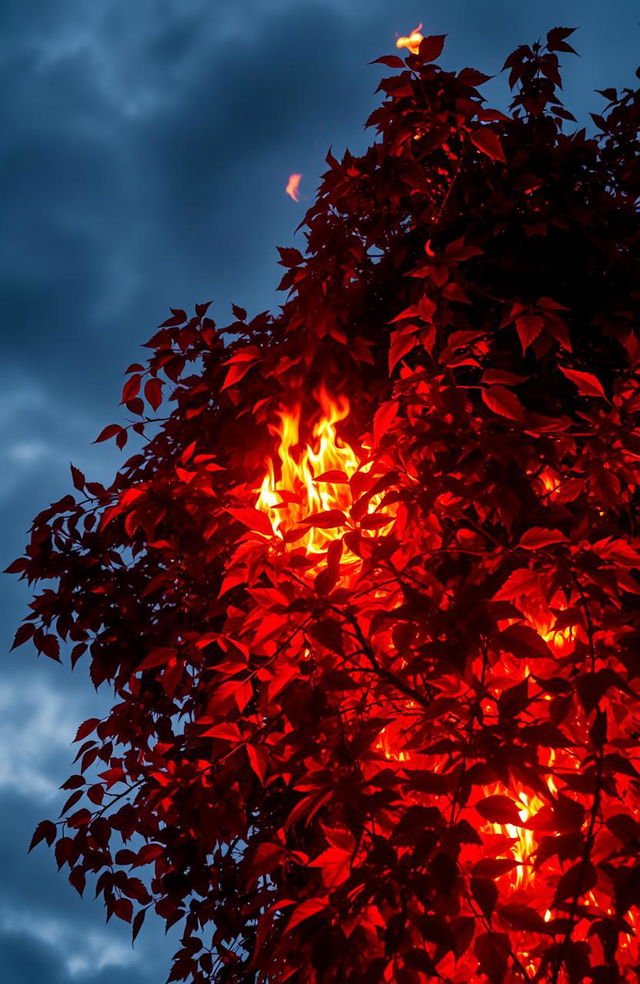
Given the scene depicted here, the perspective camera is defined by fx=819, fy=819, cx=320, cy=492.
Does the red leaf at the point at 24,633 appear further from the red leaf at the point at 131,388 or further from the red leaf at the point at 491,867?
the red leaf at the point at 491,867

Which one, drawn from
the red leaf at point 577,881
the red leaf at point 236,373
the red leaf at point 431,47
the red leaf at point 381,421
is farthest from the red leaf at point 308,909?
the red leaf at point 431,47

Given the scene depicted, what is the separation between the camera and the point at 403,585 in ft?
5.02

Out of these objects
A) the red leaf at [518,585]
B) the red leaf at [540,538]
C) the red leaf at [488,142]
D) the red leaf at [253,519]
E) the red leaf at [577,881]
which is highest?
the red leaf at [488,142]

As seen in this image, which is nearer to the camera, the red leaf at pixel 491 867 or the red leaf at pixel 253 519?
the red leaf at pixel 491 867

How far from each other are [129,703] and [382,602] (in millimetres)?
1357

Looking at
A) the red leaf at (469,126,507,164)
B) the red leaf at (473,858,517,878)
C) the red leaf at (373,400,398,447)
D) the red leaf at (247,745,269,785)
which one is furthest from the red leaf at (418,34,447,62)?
the red leaf at (473,858,517,878)

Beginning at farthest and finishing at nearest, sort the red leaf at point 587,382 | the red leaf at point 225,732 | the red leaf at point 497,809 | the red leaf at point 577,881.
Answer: the red leaf at point 225,732
the red leaf at point 587,382
the red leaf at point 497,809
the red leaf at point 577,881

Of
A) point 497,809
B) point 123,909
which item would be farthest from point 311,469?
point 123,909

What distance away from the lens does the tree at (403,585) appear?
1363mm

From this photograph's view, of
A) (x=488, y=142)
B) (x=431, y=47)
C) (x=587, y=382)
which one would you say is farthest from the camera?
(x=431, y=47)

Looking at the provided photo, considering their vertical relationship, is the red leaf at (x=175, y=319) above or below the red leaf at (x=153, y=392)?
above

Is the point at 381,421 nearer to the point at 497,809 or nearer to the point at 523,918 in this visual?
the point at 497,809

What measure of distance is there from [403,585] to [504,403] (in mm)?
426

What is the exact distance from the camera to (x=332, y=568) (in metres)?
1.52
